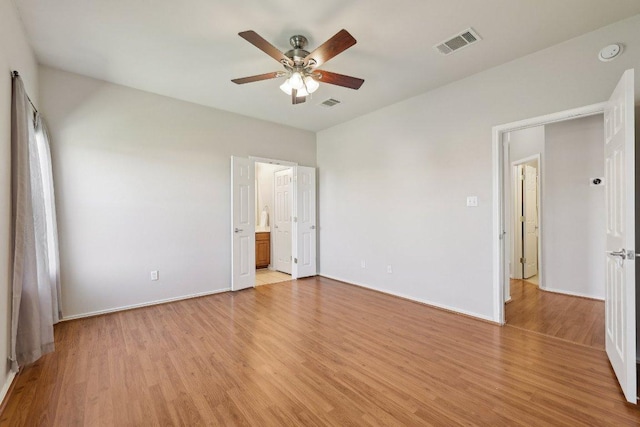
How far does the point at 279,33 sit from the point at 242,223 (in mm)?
2882

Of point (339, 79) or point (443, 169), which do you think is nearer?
point (339, 79)

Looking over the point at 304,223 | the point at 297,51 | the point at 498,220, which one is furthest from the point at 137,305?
the point at 498,220

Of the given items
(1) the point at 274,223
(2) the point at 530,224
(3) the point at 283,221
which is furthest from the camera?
(1) the point at 274,223

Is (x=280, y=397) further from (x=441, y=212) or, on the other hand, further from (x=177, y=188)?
(x=177, y=188)

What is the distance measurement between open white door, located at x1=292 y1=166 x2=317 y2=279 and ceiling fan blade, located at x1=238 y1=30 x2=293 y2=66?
299 cm

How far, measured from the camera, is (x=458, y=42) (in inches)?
105

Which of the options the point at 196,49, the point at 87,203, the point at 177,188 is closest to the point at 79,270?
the point at 87,203

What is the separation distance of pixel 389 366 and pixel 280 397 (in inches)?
35.7

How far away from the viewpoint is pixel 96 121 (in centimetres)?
344

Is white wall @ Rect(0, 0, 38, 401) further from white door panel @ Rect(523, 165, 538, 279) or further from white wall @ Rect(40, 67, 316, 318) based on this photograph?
white door panel @ Rect(523, 165, 538, 279)

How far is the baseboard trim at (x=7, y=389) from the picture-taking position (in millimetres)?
1860

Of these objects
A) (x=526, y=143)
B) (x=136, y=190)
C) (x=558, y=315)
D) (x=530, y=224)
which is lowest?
(x=558, y=315)

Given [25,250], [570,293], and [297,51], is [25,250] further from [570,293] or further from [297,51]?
[570,293]

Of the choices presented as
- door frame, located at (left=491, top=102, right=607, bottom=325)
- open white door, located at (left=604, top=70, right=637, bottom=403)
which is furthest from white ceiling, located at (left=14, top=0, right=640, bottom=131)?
open white door, located at (left=604, top=70, right=637, bottom=403)
